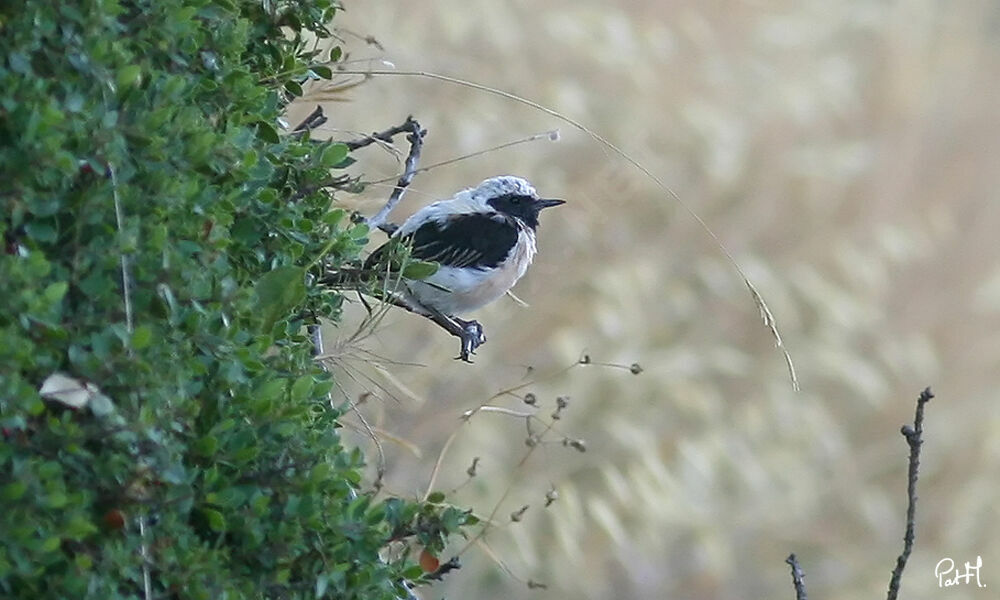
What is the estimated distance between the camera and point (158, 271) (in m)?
1.48

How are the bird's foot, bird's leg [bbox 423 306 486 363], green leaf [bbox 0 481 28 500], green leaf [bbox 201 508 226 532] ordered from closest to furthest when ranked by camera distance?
green leaf [bbox 0 481 28 500], green leaf [bbox 201 508 226 532], bird's leg [bbox 423 306 486 363], the bird's foot

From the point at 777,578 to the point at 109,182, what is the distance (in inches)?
192

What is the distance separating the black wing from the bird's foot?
0.16m

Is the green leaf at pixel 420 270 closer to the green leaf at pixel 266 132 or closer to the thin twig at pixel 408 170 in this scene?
the thin twig at pixel 408 170

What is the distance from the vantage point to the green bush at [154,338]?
135 cm

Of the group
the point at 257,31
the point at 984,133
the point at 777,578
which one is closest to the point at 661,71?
the point at 984,133

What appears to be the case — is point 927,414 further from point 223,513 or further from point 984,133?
point 223,513

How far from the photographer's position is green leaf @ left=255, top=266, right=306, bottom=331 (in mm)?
1722

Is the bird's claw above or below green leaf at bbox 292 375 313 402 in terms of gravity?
above

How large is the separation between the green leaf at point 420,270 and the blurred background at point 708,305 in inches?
104

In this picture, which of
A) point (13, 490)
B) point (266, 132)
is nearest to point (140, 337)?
point (13, 490)
